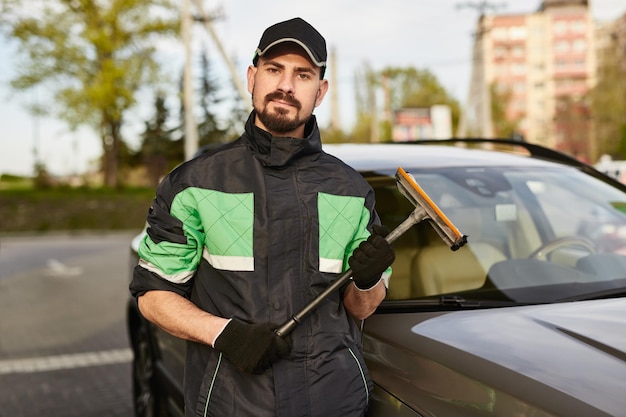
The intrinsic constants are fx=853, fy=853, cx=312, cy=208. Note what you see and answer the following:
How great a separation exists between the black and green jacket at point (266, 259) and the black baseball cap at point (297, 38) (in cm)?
23

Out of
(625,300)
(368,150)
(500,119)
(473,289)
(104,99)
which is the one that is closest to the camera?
(625,300)

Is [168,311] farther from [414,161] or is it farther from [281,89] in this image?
[414,161]

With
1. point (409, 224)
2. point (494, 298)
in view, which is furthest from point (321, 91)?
point (494, 298)

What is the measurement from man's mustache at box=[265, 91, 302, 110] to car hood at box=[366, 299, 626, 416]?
0.71 m

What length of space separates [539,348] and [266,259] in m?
0.72

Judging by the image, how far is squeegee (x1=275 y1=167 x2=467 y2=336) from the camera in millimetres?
2123

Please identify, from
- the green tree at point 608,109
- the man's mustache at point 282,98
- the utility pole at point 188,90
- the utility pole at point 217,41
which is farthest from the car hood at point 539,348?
the green tree at point 608,109

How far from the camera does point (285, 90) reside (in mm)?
2291

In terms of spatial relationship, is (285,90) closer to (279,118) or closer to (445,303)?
(279,118)

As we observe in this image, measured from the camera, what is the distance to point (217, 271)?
7.32ft

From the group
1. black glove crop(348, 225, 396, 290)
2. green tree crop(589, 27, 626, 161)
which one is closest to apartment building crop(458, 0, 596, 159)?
green tree crop(589, 27, 626, 161)

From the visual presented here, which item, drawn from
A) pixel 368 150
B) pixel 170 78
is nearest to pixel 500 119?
pixel 170 78

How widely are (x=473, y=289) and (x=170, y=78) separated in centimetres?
3713

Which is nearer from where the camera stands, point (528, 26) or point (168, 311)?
point (168, 311)
